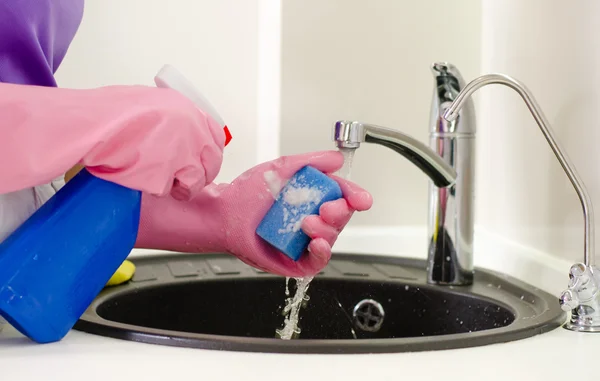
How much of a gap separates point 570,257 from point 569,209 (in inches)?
2.3

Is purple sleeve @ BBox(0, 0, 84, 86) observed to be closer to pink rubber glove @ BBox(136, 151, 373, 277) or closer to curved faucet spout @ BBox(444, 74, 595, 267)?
pink rubber glove @ BBox(136, 151, 373, 277)

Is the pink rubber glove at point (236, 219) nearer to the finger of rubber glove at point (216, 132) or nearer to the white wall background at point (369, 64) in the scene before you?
the finger of rubber glove at point (216, 132)

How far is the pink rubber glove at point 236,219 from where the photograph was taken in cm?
87

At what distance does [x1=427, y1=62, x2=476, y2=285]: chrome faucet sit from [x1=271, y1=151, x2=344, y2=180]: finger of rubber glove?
26 cm

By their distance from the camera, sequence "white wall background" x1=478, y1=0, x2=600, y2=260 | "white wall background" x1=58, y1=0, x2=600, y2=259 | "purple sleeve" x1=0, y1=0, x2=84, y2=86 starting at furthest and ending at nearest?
1. "white wall background" x1=58, y1=0, x2=600, y2=259
2. "white wall background" x1=478, y1=0, x2=600, y2=260
3. "purple sleeve" x1=0, y1=0, x2=84, y2=86

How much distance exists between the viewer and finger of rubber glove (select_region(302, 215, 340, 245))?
83 centimetres

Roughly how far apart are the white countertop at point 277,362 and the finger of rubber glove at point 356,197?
17 cm

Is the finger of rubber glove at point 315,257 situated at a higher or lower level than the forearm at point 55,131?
lower

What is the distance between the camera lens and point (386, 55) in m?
1.39

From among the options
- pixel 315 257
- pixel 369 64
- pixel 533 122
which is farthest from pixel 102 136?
pixel 369 64

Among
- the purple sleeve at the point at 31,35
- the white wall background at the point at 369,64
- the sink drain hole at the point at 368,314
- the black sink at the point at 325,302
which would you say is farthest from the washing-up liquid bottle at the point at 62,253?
the white wall background at the point at 369,64

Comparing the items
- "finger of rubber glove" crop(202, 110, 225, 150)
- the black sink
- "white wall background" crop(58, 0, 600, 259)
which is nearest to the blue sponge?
"finger of rubber glove" crop(202, 110, 225, 150)

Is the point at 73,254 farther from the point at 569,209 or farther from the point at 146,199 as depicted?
the point at 569,209

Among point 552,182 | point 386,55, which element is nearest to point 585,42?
point 552,182
